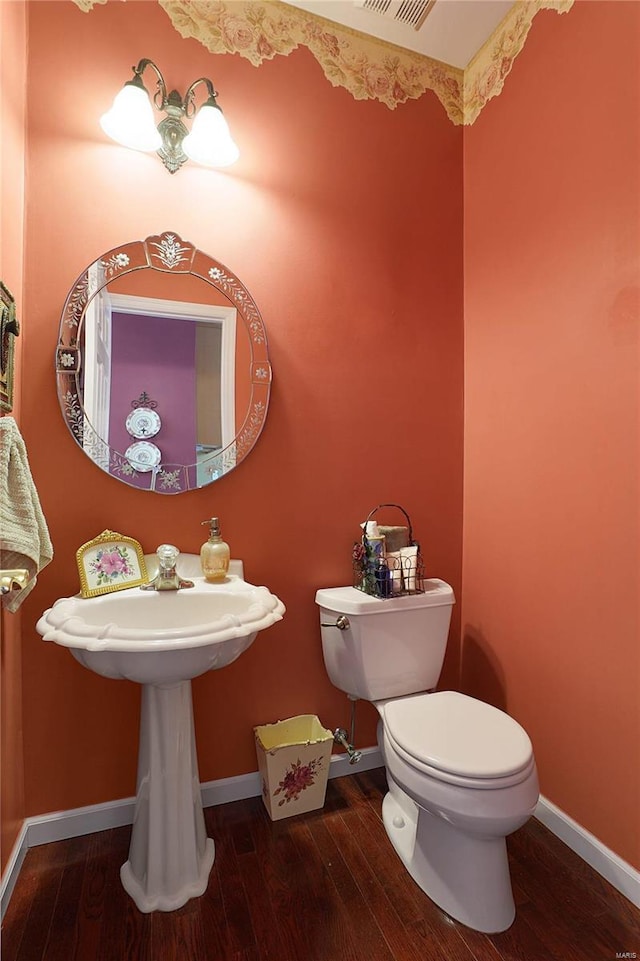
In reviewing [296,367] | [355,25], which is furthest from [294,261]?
[355,25]

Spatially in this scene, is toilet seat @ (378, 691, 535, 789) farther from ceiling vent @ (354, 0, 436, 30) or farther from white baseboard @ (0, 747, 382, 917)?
ceiling vent @ (354, 0, 436, 30)

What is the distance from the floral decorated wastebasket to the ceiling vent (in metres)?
2.52

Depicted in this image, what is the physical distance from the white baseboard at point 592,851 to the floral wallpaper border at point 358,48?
2.49 metres

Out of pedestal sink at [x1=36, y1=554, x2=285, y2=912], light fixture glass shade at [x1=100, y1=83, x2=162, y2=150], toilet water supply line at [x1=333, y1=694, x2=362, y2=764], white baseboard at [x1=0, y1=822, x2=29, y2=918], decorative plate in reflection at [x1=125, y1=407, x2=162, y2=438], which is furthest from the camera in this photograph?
toilet water supply line at [x1=333, y1=694, x2=362, y2=764]

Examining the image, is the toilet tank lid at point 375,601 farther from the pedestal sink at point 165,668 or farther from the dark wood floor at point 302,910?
the dark wood floor at point 302,910

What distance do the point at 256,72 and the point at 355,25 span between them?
443 mm

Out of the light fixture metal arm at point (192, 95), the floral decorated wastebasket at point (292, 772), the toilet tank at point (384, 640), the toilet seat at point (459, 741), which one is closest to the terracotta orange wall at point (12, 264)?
the light fixture metal arm at point (192, 95)

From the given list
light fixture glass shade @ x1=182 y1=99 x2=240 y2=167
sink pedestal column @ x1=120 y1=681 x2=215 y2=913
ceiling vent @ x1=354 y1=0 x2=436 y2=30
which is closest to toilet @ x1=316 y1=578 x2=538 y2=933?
sink pedestal column @ x1=120 y1=681 x2=215 y2=913

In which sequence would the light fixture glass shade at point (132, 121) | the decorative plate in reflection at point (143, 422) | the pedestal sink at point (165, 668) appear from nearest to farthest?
1. the pedestal sink at point (165, 668)
2. the light fixture glass shade at point (132, 121)
3. the decorative plate in reflection at point (143, 422)

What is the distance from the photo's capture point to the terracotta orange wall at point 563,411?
4.18 ft

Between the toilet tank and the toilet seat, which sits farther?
the toilet tank

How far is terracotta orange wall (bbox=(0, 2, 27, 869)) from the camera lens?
1218mm

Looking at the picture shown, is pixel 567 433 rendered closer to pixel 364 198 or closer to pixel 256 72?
pixel 364 198

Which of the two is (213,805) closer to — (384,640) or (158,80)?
(384,640)
